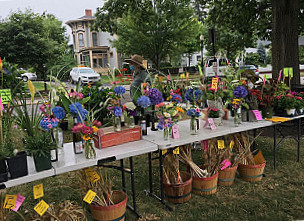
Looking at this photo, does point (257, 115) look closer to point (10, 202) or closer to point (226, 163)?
point (226, 163)

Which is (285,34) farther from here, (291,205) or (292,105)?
(291,205)

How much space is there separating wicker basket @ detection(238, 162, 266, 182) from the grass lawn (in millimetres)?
72

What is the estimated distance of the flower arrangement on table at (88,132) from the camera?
2105 mm

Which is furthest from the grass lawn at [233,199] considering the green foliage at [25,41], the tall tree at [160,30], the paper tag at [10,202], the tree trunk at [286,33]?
the tall tree at [160,30]

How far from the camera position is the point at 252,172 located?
3.38m

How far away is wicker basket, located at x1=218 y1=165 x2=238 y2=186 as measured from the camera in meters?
3.24

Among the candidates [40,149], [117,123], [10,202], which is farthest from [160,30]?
[10,202]

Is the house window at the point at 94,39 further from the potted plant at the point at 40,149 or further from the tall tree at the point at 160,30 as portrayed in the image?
the potted plant at the point at 40,149

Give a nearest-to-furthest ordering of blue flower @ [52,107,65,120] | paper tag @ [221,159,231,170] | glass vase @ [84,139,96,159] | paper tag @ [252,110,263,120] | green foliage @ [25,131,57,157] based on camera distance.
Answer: green foliage @ [25,131,57,157] < blue flower @ [52,107,65,120] < glass vase @ [84,139,96,159] < paper tag @ [221,159,231,170] < paper tag @ [252,110,263,120]

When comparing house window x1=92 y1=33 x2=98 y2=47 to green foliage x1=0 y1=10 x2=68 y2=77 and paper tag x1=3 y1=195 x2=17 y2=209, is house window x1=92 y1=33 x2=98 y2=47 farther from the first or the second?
paper tag x1=3 y1=195 x2=17 y2=209

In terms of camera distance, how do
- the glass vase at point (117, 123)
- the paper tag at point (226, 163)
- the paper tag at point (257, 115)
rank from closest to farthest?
the glass vase at point (117, 123)
the paper tag at point (226, 163)
the paper tag at point (257, 115)

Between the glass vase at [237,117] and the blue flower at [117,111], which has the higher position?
the blue flower at [117,111]

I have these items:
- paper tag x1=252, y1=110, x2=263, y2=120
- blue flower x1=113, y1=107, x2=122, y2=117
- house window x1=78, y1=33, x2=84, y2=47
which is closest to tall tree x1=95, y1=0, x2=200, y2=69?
paper tag x1=252, y1=110, x2=263, y2=120

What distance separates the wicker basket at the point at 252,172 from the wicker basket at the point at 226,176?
7.7 inches
